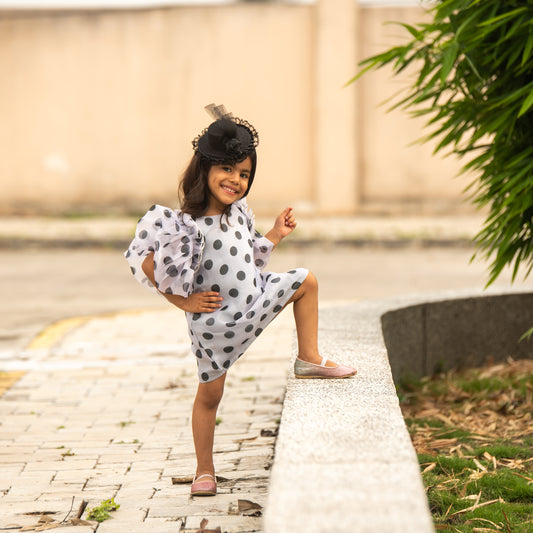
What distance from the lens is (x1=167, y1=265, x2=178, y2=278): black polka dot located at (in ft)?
10.7

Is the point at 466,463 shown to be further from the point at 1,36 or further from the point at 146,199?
the point at 1,36

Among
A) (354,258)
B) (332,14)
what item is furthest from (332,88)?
(354,258)

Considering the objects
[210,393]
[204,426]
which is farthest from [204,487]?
[210,393]

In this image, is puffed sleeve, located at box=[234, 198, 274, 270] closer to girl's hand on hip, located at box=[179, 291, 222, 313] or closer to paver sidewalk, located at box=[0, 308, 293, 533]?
girl's hand on hip, located at box=[179, 291, 222, 313]

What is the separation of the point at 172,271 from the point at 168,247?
88 mm

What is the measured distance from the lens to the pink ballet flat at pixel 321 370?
3500 mm

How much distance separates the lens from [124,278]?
36.3ft

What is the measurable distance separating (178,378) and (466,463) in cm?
239

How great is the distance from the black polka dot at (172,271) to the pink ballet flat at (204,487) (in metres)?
0.83

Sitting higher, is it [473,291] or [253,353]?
[473,291]

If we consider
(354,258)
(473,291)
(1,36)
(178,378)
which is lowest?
(354,258)

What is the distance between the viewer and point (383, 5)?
57.9ft

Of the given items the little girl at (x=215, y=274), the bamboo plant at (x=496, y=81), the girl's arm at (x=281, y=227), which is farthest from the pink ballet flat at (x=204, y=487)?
the bamboo plant at (x=496, y=81)

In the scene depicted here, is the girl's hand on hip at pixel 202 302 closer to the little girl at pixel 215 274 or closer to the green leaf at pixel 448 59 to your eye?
the little girl at pixel 215 274
